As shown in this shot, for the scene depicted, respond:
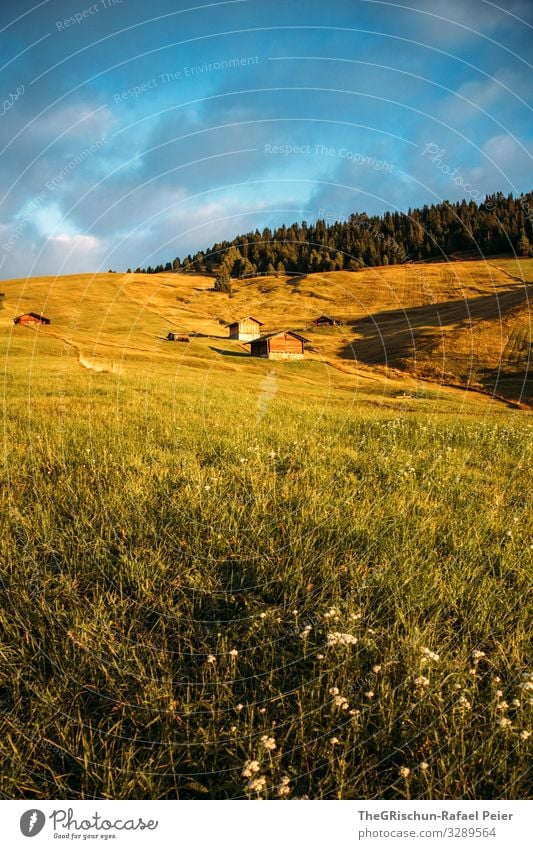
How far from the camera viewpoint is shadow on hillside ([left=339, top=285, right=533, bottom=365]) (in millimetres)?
61125

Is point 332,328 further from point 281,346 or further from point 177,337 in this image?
point 177,337

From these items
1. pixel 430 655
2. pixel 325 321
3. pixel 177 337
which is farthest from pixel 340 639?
pixel 325 321

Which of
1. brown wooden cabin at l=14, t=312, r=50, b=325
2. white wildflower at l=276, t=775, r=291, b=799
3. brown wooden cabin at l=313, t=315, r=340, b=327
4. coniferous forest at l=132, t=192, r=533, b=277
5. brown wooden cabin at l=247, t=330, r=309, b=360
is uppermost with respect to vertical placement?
coniferous forest at l=132, t=192, r=533, b=277

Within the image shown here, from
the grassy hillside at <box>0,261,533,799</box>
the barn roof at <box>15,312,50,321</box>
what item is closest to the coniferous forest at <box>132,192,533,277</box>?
the barn roof at <box>15,312,50,321</box>

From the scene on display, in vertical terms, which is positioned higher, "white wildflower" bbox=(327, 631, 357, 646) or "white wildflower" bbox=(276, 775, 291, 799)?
"white wildflower" bbox=(327, 631, 357, 646)

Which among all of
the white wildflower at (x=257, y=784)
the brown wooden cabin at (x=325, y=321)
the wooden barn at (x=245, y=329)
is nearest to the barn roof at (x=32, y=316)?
the wooden barn at (x=245, y=329)

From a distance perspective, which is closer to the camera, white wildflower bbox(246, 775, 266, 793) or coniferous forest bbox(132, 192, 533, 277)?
white wildflower bbox(246, 775, 266, 793)

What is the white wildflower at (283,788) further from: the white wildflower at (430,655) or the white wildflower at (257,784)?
the white wildflower at (430,655)

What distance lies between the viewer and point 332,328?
8756cm

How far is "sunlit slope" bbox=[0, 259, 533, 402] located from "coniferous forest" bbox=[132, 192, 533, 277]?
6010 millimetres

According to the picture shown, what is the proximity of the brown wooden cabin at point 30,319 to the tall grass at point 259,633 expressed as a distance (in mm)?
62238

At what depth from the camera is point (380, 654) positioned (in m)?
3.11

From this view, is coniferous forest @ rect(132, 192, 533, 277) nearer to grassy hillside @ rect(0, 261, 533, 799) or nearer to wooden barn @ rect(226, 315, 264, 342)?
wooden barn @ rect(226, 315, 264, 342)

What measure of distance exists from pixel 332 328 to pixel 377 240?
26932 millimetres
